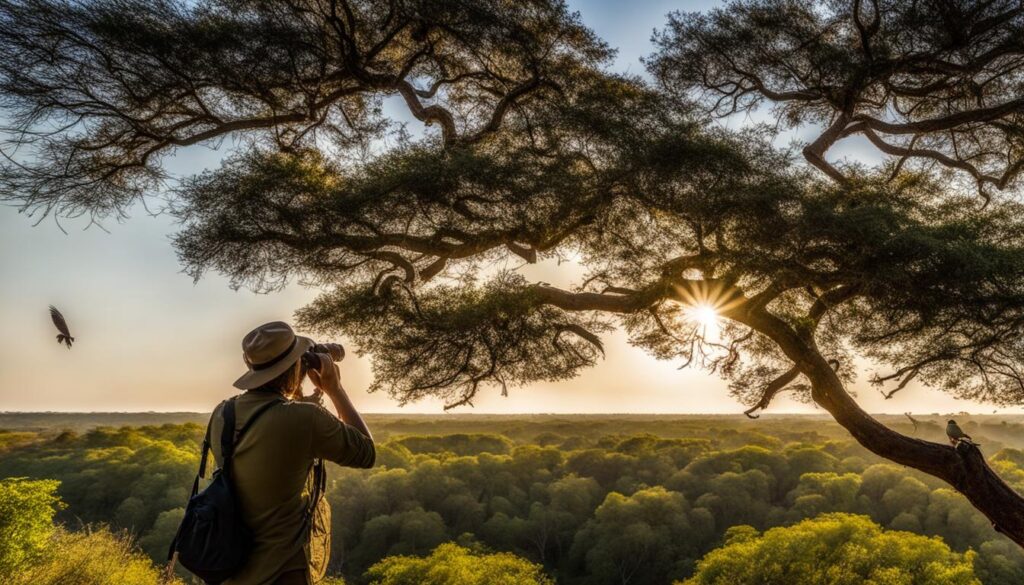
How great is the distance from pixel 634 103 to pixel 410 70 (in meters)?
2.20

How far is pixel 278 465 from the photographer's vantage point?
1.71 meters

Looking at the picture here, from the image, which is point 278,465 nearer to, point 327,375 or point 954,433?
point 327,375

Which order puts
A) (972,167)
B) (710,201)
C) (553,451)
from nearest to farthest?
(710,201)
(972,167)
(553,451)

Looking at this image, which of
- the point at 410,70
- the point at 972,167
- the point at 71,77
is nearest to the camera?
the point at 71,77

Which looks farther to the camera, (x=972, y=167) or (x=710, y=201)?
(x=972, y=167)

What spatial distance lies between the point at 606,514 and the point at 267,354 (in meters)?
34.0

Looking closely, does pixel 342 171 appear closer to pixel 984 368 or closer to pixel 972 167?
pixel 984 368

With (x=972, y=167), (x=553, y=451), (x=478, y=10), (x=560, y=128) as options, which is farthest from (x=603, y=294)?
(x=553, y=451)

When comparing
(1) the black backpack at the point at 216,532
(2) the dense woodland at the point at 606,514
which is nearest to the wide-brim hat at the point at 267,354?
(1) the black backpack at the point at 216,532

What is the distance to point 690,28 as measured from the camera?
6.42 metres

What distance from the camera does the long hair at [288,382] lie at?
185 centimetres

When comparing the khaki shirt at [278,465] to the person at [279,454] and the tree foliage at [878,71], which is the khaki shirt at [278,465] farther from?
the tree foliage at [878,71]

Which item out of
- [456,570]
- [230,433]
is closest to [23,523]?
[456,570]

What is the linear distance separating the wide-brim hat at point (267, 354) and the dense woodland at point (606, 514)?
66.7 feet
